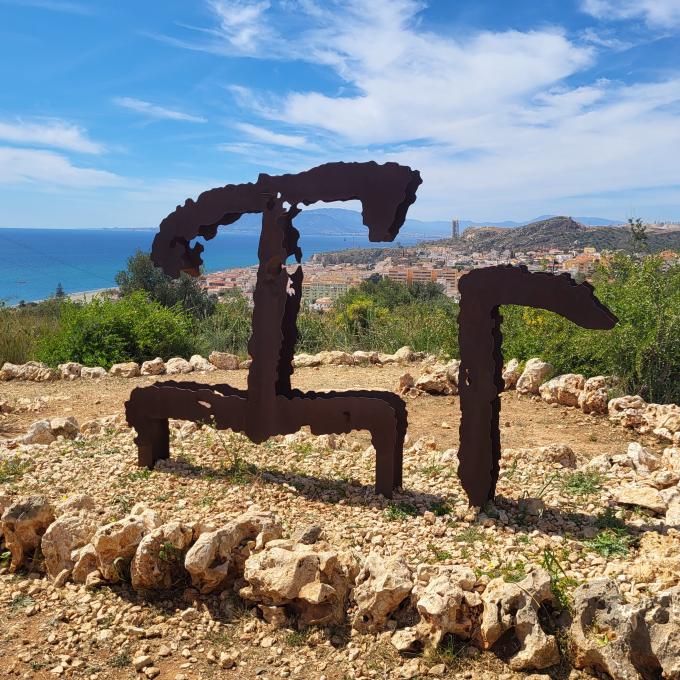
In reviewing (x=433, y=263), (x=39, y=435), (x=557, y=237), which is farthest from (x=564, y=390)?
(x=557, y=237)

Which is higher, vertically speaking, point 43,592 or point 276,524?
point 276,524

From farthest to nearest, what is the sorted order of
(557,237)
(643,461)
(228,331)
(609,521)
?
(557,237) → (228,331) → (643,461) → (609,521)

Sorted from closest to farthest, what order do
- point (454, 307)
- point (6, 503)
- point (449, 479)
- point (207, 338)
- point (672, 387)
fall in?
1. point (6, 503)
2. point (449, 479)
3. point (672, 387)
4. point (207, 338)
5. point (454, 307)

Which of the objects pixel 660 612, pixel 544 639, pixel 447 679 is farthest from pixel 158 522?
pixel 660 612

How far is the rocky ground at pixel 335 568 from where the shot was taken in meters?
3.26

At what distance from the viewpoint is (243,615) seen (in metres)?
3.73

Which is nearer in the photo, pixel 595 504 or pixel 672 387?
pixel 595 504

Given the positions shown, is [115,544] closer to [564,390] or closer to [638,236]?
[564,390]

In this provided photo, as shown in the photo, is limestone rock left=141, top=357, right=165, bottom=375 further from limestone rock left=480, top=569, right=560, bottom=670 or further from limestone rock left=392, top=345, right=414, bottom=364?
limestone rock left=480, top=569, right=560, bottom=670

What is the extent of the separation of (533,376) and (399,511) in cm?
459

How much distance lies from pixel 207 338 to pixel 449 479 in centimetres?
949

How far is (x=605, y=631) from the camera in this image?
10.3ft

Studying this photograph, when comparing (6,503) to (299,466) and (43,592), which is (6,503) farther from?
(299,466)

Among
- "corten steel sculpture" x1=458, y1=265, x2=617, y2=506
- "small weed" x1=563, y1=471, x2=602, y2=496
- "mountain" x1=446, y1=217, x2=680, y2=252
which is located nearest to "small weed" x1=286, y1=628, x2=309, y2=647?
"corten steel sculpture" x1=458, y1=265, x2=617, y2=506
